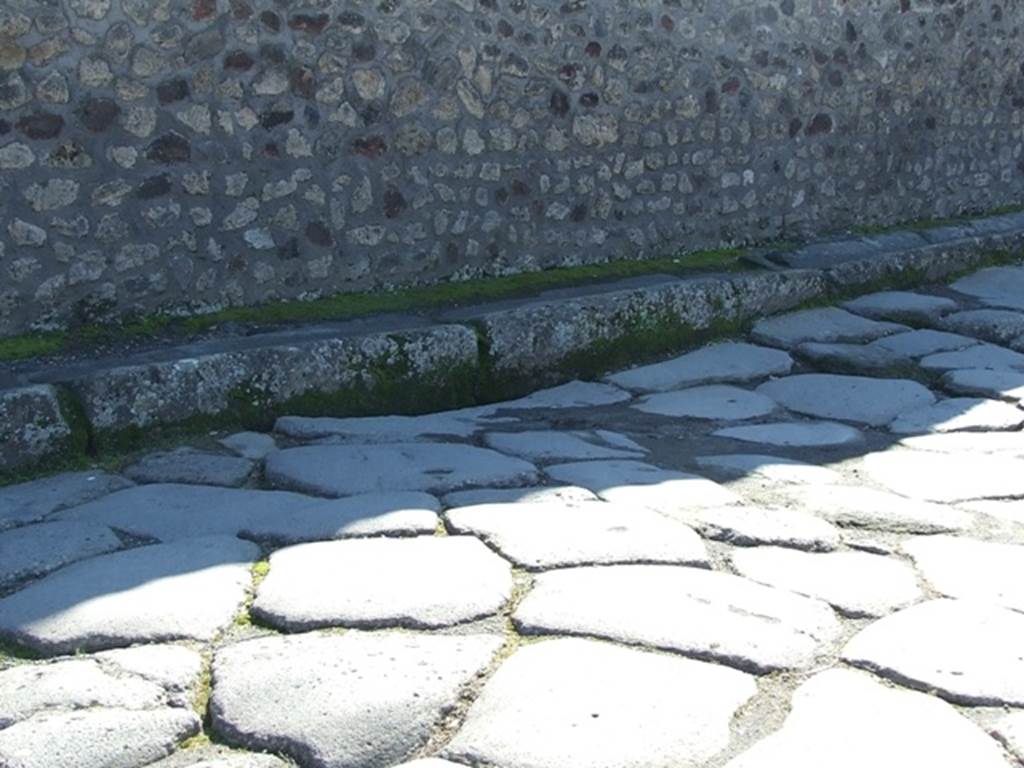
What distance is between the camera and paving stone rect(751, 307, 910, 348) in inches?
213

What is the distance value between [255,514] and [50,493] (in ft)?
1.84

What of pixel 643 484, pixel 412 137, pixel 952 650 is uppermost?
pixel 412 137

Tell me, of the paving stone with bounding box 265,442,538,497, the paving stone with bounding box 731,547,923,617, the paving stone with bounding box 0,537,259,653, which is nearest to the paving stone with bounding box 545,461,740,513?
the paving stone with bounding box 265,442,538,497

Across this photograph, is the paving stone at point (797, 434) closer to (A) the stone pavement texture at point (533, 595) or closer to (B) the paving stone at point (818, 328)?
(A) the stone pavement texture at point (533, 595)

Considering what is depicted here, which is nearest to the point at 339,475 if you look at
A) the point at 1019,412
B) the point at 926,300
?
the point at 1019,412

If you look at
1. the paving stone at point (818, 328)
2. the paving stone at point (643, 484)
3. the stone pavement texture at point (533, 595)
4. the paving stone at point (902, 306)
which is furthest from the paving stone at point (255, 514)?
the paving stone at point (902, 306)

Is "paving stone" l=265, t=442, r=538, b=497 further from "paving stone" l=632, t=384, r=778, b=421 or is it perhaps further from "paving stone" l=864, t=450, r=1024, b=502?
"paving stone" l=864, t=450, r=1024, b=502

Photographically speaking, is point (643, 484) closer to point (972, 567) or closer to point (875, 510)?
point (875, 510)

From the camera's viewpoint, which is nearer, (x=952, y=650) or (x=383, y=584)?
(x=952, y=650)

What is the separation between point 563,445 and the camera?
402 centimetres

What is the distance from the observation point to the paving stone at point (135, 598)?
2.60 meters

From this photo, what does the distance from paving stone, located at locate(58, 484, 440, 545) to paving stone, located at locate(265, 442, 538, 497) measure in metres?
0.10

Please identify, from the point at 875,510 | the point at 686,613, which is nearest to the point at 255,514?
the point at 686,613

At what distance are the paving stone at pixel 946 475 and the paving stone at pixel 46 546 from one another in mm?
1874
